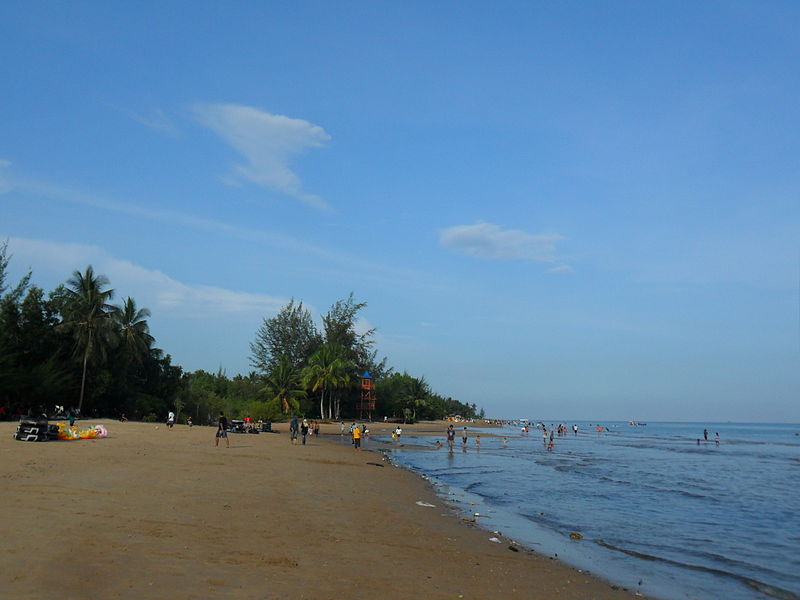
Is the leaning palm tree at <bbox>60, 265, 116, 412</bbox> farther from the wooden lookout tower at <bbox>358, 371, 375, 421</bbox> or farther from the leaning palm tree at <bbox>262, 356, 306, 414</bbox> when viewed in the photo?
the wooden lookout tower at <bbox>358, 371, 375, 421</bbox>

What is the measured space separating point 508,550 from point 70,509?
834cm

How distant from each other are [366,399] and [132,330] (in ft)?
140

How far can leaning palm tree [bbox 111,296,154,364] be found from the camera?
189 ft

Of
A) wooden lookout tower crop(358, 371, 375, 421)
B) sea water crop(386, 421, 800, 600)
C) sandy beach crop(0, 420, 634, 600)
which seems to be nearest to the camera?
sandy beach crop(0, 420, 634, 600)

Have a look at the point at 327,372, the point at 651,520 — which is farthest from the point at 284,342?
the point at 651,520

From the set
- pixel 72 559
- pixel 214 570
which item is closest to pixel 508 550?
pixel 214 570

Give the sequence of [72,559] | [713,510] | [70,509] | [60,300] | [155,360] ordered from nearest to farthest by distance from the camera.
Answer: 1. [72,559]
2. [70,509]
3. [713,510]
4. [60,300]
5. [155,360]

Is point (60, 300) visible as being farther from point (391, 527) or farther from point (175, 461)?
point (391, 527)

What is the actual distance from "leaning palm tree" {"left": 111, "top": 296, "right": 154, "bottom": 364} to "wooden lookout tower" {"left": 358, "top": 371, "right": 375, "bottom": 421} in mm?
37398

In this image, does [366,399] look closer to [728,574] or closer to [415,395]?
[415,395]

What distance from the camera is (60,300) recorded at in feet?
181

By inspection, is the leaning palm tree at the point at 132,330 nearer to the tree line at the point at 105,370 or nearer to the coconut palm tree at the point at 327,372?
the tree line at the point at 105,370

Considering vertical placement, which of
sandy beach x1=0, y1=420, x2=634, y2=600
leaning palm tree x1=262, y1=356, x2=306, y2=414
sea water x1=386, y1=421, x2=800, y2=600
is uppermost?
leaning palm tree x1=262, y1=356, x2=306, y2=414

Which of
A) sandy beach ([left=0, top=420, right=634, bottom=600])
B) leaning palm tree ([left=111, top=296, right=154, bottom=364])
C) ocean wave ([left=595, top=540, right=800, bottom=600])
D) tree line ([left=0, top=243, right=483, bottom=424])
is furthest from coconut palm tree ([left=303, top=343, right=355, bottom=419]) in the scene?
ocean wave ([left=595, top=540, right=800, bottom=600])
